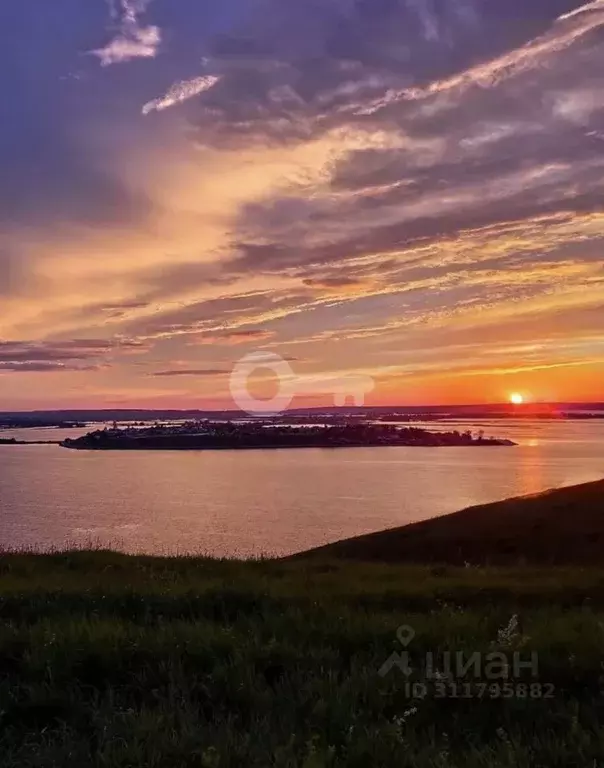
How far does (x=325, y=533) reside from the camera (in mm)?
44281

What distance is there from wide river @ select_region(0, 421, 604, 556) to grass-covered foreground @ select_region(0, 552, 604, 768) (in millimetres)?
8817

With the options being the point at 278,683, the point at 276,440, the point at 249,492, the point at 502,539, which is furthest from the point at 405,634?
the point at 276,440

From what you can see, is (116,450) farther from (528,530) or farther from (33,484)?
(528,530)

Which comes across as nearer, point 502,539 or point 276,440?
point 502,539

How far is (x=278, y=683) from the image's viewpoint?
552cm

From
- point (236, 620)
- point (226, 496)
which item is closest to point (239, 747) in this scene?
point (236, 620)

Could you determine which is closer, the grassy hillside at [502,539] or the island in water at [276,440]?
the grassy hillside at [502,539]

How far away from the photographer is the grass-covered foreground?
448cm

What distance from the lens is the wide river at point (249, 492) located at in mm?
43469

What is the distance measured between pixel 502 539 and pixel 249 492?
151 feet

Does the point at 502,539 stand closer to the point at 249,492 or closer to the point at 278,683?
the point at 278,683

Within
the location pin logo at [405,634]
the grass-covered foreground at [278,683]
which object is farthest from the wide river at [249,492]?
the location pin logo at [405,634]

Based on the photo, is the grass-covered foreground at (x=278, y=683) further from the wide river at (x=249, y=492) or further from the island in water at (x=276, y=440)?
the island in water at (x=276, y=440)

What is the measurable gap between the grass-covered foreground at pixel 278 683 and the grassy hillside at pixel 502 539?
13.6 metres
